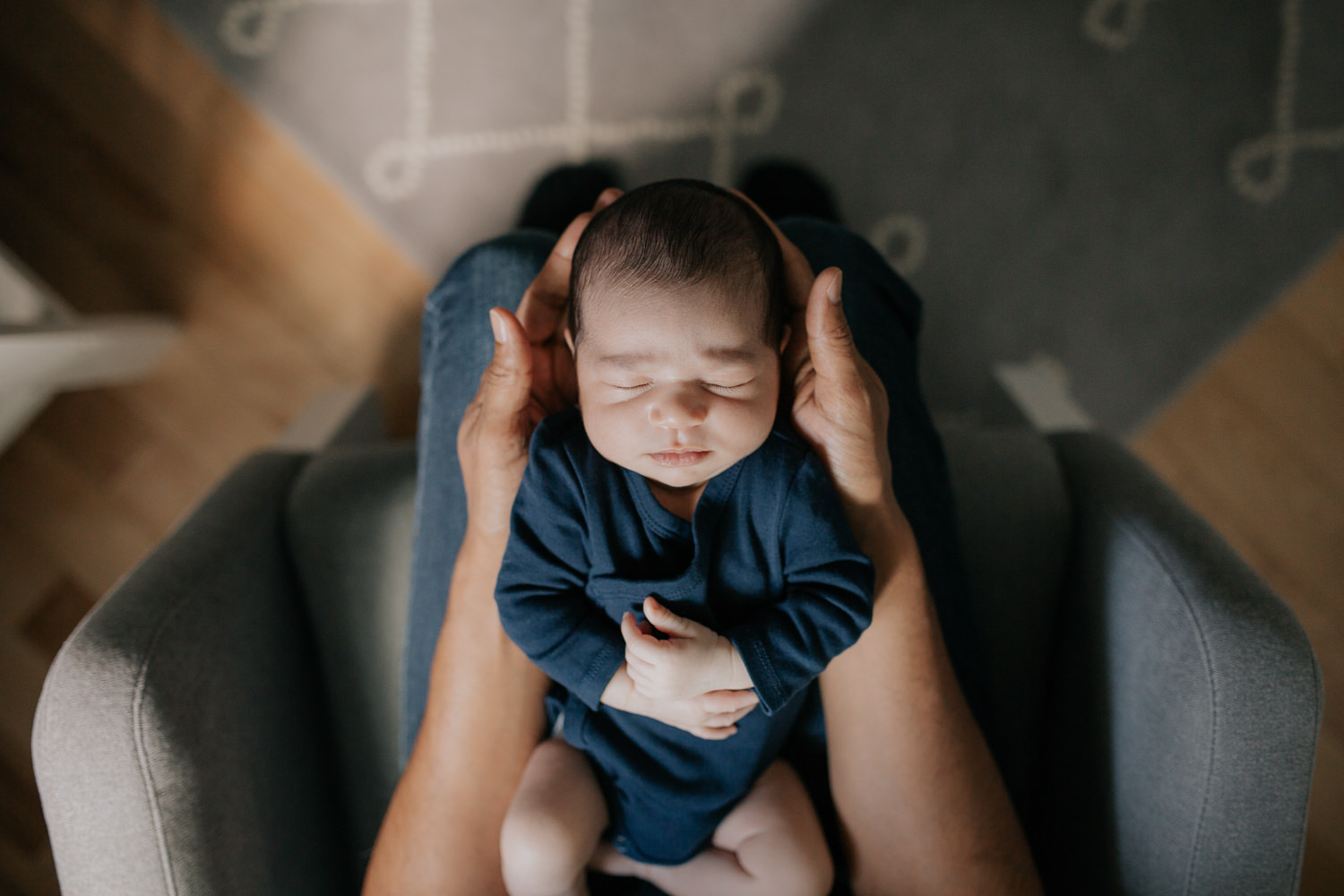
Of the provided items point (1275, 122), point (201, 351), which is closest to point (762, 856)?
point (201, 351)

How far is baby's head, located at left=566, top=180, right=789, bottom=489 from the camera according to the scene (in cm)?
64

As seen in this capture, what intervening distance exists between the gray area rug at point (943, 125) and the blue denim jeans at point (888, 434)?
56 cm

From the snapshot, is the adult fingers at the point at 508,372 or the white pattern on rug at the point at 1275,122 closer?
the adult fingers at the point at 508,372

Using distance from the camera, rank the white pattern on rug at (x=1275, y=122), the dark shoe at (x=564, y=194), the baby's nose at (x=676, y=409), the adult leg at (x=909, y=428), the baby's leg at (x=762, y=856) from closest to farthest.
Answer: the baby's nose at (x=676, y=409) < the baby's leg at (x=762, y=856) < the adult leg at (x=909, y=428) < the dark shoe at (x=564, y=194) < the white pattern on rug at (x=1275, y=122)

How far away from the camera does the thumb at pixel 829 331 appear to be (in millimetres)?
658

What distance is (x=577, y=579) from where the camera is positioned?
724 millimetres

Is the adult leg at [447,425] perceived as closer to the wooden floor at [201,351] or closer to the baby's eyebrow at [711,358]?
the baby's eyebrow at [711,358]

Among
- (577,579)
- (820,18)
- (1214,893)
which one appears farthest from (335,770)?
(820,18)

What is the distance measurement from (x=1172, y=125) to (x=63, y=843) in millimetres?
1960

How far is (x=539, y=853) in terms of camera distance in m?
0.72

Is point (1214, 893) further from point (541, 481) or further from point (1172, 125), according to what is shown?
point (1172, 125)

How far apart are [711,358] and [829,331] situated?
110 mm

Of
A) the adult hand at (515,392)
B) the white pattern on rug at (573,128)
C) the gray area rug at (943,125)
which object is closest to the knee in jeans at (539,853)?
the adult hand at (515,392)

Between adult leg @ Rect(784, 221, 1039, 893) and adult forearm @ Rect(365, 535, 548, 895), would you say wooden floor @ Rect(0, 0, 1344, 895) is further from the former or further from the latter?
adult leg @ Rect(784, 221, 1039, 893)
